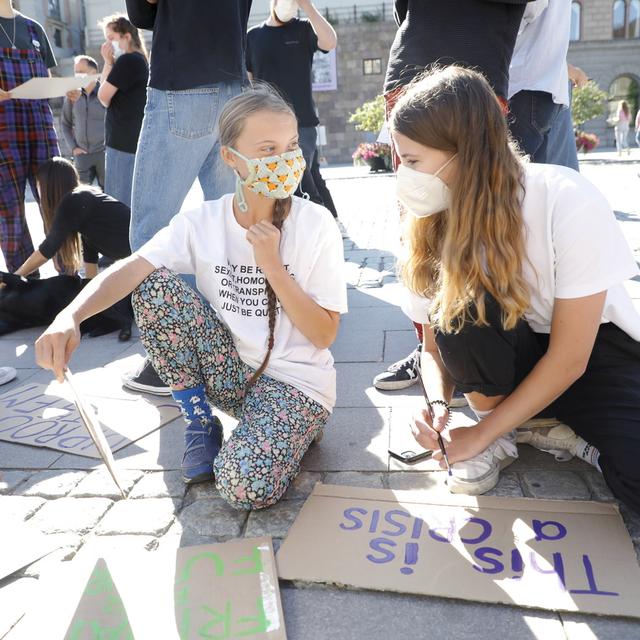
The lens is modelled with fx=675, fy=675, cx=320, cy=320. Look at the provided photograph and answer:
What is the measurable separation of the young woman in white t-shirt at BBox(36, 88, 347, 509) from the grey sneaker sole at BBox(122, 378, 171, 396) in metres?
0.64

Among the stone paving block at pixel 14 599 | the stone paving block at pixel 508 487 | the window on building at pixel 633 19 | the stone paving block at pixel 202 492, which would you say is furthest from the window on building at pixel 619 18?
the stone paving block at pixel 14 599

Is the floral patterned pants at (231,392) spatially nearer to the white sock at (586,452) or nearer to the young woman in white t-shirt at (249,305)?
the young woman in white t-shirt at (249,305)

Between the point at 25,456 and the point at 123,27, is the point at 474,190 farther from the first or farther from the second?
the point at 123,27

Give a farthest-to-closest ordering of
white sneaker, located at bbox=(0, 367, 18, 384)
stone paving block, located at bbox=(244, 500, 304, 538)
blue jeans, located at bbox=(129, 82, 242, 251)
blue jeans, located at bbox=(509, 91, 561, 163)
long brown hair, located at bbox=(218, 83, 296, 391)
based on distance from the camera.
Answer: white sneaker, located at bbox=(0, 367, 18, 384) → blue jeans, located at bbox=(129, 82, 242, 251) → blue jeans, located at bbox=(509, 91, 561, 163) → long brown hair, located at bbox=(218, 83, 296, 391) → stone paving block, located at bbox=(244, 500, 304, 538)

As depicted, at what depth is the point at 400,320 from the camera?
11.9ft

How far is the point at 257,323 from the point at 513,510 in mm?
906

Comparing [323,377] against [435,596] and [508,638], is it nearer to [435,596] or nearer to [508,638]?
[435,596]

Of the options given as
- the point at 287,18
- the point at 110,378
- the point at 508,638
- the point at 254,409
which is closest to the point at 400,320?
the point at 110,378

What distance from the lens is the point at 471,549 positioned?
1.62 metres

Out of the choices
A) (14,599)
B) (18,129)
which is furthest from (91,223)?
(14,599)

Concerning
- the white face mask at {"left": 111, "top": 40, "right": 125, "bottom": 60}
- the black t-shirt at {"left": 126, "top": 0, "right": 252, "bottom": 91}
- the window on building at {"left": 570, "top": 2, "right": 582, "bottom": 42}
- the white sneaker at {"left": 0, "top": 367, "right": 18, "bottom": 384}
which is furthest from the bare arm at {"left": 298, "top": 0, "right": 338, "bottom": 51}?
the window on building at {"left": 570, "top": 2, "right": 582, "bottom": 42}

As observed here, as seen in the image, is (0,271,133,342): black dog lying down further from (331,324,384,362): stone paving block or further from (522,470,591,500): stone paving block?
(522,470,591,500): stone paving block

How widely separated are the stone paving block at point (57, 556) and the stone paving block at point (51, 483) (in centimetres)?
25

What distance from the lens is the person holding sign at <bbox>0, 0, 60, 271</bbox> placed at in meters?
4.11
